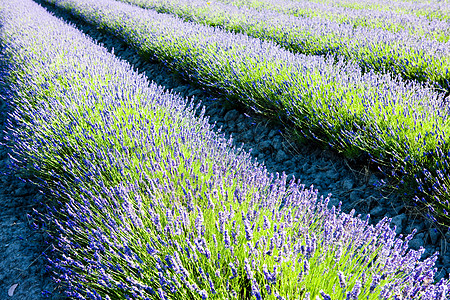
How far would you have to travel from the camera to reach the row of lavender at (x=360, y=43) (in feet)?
11.9

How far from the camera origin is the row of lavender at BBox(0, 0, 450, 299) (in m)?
1.27

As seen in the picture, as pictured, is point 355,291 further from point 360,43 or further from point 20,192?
point 360,43

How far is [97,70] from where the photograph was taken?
3.78 m

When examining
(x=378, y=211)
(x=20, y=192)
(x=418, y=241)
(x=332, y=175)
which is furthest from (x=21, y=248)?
(x=418, y=241)

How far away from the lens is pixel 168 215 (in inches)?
56.0

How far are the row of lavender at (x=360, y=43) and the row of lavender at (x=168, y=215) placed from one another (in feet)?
7.23

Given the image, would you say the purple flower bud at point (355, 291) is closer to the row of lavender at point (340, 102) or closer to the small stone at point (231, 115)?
the row of lavender at point (340, 102)

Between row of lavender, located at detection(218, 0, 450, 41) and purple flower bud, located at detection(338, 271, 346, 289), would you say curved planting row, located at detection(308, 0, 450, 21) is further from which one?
purple flower bud, located at detection(338, 271, 346, 289)

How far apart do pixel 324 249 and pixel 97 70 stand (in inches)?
134

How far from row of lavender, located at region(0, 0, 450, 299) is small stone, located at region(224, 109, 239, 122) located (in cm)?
101

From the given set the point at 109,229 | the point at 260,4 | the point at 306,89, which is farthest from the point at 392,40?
the point at 260,4

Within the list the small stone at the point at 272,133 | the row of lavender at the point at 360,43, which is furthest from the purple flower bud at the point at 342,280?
the row of lavender at the point at 360,43

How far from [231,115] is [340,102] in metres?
1.45

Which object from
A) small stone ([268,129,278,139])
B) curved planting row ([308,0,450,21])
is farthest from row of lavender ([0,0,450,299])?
curved planting row ([308,0,450,21])
